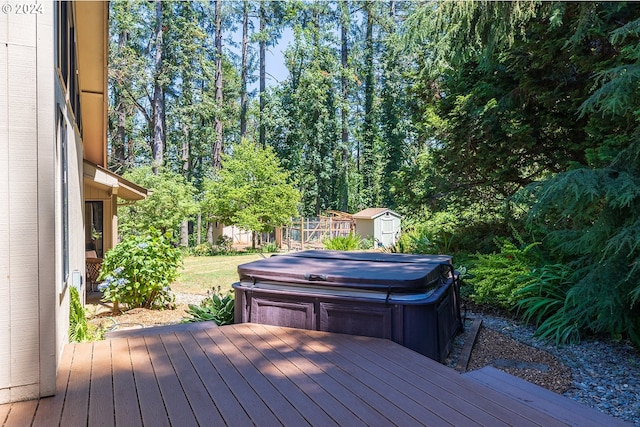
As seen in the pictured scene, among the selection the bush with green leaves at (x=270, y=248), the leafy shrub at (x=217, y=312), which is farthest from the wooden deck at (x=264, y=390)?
the bush with green leaves at (x=270, y=248)

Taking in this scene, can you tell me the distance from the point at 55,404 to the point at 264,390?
1022 mm

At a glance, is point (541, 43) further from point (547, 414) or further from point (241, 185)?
point (241, 185)

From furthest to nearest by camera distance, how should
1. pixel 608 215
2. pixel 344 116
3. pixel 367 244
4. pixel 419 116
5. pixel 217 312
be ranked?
pixel 344 116 → pixel 367 244 → pixel 419 116 → pixel 217 312 → pixel 608 215

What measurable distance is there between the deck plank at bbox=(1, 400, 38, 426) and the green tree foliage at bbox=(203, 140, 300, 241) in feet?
45.6

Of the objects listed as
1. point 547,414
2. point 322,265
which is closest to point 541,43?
point 322,265

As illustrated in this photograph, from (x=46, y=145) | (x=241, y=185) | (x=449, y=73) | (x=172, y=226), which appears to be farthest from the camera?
(x=241, y=185)

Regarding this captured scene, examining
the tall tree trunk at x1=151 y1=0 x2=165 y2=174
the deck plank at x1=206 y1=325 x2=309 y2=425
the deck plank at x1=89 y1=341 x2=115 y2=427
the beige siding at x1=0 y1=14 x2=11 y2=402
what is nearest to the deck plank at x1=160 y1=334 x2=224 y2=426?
the deck plank at x1=206 y1=325 x2=309 y2=425

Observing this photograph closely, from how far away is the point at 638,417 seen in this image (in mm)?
2812

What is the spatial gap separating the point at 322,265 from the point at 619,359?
9.99 feet

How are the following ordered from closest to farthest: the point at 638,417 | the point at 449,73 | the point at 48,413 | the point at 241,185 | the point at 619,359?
the point at 48,413
the point at 638,417
the point at 619,359
the point at 449,73
the point at 241,185

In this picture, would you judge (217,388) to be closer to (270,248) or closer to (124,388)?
(124,388)

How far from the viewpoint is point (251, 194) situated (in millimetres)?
16469

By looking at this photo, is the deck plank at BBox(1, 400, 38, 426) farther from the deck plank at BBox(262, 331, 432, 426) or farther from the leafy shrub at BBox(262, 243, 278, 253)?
the leafy shrub at BBox(262, 243, 278, 253)

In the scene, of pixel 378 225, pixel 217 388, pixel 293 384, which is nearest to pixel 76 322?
pixel 217 388
